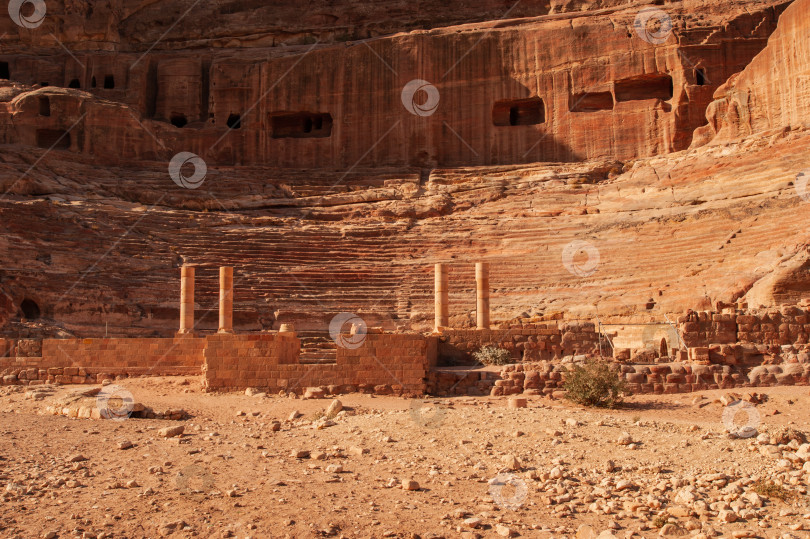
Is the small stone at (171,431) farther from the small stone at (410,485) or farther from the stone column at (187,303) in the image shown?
the stone column at (187,303)

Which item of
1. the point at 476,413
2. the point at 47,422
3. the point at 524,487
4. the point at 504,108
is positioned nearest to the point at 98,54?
the point at 504,108

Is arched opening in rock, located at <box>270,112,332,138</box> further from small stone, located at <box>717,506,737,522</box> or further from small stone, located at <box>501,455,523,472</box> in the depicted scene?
small stone, located at <box>717,506,737,522</box>

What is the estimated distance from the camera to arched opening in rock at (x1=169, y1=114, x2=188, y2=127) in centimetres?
3153

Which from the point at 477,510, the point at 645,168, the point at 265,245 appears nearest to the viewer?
the point at 477,510

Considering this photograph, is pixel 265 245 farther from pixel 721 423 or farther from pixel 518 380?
pixel 721 423

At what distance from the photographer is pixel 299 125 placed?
31.2 meters

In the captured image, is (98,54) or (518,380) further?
(98,54)

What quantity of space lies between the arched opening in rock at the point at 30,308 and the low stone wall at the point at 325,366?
28.3ft

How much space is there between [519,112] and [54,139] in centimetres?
1737

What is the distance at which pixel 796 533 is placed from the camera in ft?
18.0

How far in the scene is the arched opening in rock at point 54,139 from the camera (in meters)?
28.2

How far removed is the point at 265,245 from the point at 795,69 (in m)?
16.2

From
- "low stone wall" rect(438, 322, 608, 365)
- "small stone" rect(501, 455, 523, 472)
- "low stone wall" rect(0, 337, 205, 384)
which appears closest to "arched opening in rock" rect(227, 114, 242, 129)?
"low stone wall" rect(0, 337, 205, 384)

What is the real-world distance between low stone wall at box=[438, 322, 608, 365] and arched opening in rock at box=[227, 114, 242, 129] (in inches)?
748
